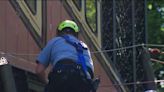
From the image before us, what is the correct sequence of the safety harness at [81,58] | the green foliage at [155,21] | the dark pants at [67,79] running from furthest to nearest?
the green foliage at [155,21]
the safety harness at [81,58]
the dark pants at [67,79]

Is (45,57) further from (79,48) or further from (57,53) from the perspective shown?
(79,48)

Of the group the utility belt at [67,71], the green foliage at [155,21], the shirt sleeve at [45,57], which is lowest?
the green foliage at [155,21]

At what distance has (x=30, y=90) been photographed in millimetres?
10492

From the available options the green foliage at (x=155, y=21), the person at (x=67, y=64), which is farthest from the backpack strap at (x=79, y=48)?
the green foliage at (x=155, y=21)

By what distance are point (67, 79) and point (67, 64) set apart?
0.18 meters

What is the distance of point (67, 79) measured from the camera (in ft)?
22.2

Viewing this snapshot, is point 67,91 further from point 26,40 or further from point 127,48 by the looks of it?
point 127,48

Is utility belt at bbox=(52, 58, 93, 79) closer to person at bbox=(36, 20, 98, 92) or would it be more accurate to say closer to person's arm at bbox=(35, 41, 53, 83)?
person at bbox=(36, 20, 98, 92)

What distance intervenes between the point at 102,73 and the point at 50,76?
17.5 feet

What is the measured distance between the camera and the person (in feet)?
22.2

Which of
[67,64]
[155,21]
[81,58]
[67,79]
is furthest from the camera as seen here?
[155,21]

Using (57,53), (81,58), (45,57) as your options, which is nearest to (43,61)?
(45,57)

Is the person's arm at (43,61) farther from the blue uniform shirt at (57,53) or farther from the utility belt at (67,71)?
the utility belt at (67,71)

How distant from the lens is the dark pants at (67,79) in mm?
6750
